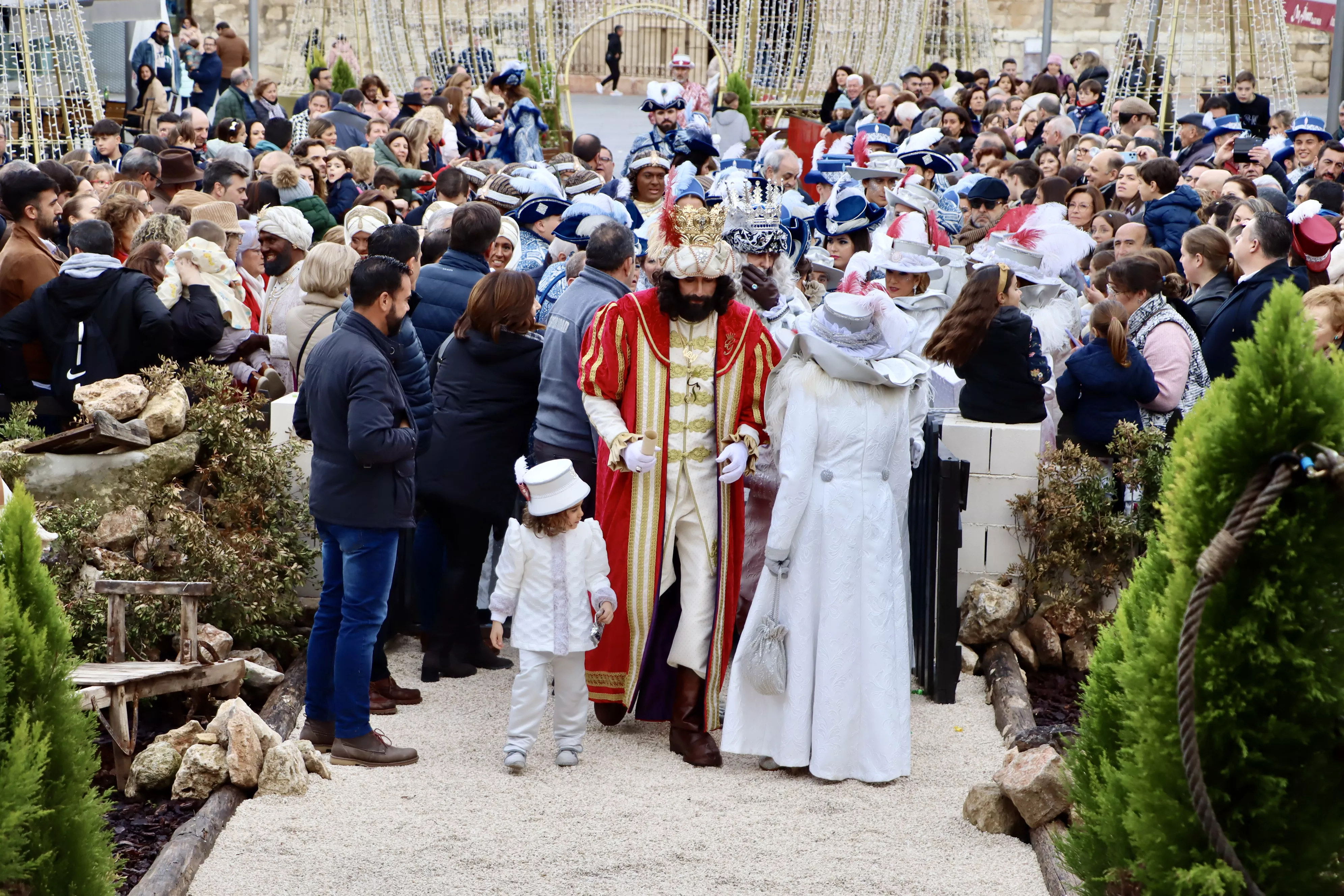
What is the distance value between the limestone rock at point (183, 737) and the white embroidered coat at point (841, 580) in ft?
5.91

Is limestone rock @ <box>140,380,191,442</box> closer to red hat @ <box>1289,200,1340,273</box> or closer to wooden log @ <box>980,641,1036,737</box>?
wooden log @ <box>980,641,1036,737</box>

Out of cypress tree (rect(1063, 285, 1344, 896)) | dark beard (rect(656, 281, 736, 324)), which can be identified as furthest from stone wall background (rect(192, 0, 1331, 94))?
cypress tree (rect(1063, 285, 1344, 896))

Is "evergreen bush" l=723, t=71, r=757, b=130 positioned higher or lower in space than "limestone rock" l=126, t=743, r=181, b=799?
higher

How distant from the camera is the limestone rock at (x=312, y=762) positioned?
489cm

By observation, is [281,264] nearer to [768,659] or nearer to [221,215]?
[221,215]

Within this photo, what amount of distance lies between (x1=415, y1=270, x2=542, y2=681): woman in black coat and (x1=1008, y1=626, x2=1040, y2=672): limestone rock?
216 cm

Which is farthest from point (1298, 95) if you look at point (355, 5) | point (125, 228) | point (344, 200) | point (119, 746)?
point (119, 746)

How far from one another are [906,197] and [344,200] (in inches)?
173

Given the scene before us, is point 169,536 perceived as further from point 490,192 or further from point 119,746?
point 490,192

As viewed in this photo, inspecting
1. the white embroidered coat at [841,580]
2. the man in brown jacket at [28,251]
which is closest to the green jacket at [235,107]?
the man in brown jacket at [28,251]

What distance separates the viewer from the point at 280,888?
4.10 metres

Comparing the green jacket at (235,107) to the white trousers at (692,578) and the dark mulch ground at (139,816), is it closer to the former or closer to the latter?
the dark mulch ground at (139,816)

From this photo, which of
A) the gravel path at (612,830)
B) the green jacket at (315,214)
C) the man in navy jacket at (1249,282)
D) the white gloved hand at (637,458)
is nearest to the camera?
the gravel path at (612,830)

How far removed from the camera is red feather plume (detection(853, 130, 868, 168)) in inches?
478
